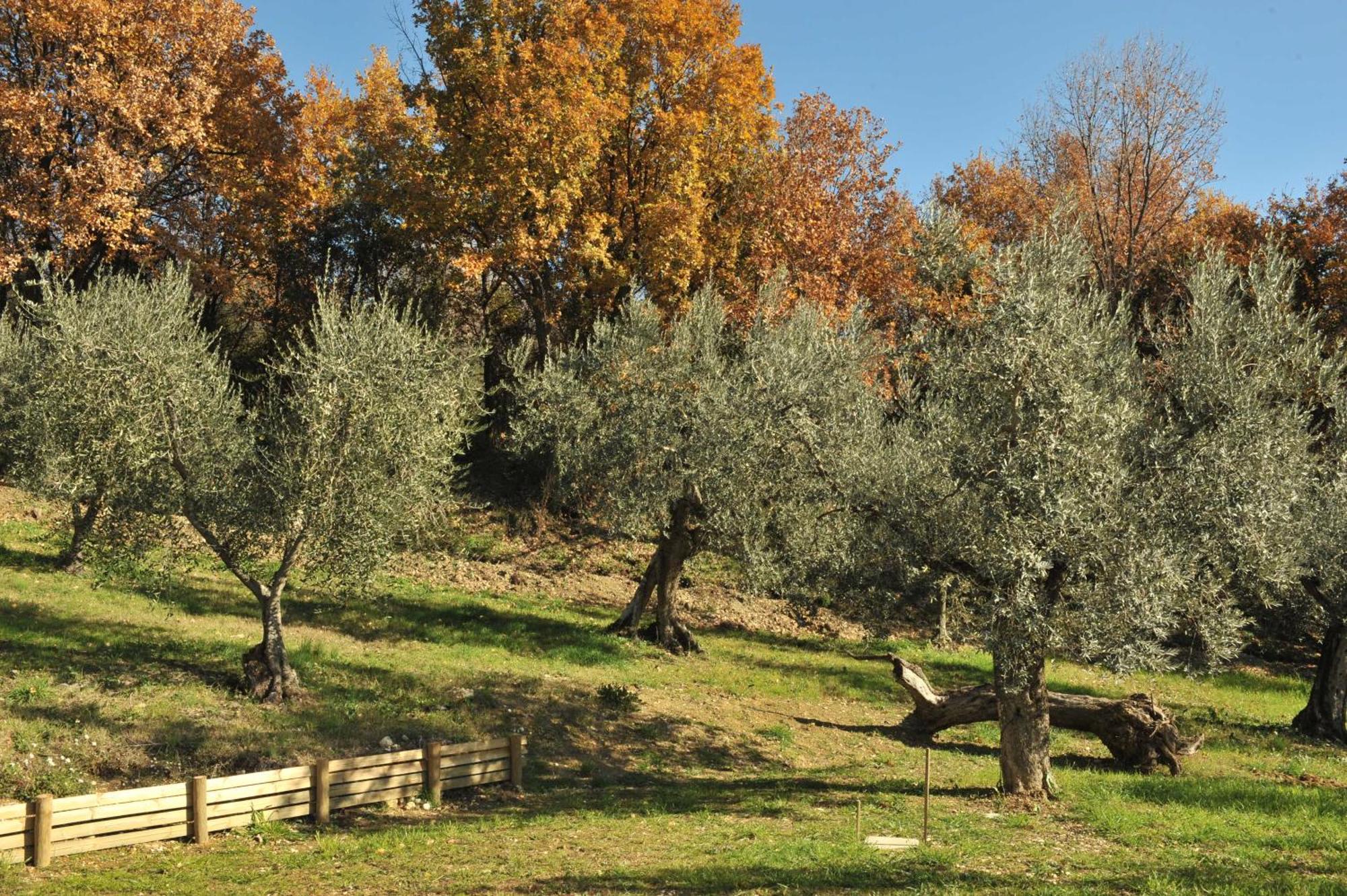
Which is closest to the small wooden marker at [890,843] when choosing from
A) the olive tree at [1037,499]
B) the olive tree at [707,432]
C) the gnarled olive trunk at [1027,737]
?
the olive tree at [1037,499]

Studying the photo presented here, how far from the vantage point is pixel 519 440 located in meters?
34.5

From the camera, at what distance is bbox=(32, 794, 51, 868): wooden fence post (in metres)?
14.5

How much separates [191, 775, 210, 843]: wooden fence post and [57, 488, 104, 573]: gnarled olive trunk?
8.87m

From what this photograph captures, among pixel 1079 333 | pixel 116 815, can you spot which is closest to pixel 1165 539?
pixel 1079 333

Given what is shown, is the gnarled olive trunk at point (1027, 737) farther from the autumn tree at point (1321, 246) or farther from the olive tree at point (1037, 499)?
the autumn tree at point (1321, 246)

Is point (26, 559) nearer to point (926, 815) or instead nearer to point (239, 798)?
point (239, 798)

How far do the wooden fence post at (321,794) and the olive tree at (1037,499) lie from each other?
→ 37.6 feet

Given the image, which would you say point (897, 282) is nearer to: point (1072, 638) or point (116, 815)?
point (1072, 638)

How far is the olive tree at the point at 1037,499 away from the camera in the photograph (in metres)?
17.1

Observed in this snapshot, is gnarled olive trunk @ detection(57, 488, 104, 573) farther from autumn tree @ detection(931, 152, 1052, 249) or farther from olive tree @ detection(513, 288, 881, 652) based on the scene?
autumn tree @ detection(931, 152, 1052, 249)

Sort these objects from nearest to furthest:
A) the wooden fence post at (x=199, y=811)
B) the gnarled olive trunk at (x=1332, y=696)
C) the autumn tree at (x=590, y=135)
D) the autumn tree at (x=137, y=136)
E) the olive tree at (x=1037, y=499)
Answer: the wooden fence post at (x=199, y=811), the olive tree at (x=1037, y=499), the gnarled olive trunk at (x=1332, y=696), the autumn tree at (x=137, y=136), the autumn tree at (x=590, y=135)

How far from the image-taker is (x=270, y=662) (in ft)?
72.2

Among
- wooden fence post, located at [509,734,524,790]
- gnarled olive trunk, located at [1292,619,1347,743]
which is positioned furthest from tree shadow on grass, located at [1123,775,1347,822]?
wooden fence post, located at [509,734,524,790]

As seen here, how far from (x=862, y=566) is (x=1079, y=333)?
21.2 feet
